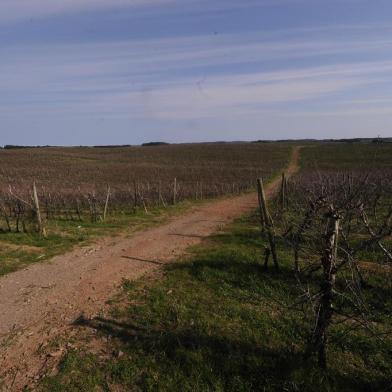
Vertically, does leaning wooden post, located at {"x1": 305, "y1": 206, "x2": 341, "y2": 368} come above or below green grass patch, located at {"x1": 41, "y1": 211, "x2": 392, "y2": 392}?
above

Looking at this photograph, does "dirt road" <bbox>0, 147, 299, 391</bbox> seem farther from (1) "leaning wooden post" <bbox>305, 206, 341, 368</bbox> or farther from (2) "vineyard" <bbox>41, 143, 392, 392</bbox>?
(1) "leaning wooden post" <bbox>305, 206, 341, 368</bbox>

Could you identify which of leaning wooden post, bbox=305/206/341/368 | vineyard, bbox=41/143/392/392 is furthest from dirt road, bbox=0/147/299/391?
leaning wooden post, bbox=305/206/341/368

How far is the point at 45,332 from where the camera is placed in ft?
21.5

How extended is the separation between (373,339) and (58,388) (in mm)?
5144

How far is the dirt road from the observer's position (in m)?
5.94

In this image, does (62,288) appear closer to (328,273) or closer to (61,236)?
(61,236)

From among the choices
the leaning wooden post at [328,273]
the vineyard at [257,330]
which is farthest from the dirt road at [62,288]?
the leaning wooden post at [328,273]

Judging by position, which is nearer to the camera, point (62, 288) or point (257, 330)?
point (257, 330)

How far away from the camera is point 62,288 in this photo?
845 cm

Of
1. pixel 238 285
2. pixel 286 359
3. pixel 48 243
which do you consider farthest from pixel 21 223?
pixel 286 359

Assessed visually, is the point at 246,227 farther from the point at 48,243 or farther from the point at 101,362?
the point at 101,362

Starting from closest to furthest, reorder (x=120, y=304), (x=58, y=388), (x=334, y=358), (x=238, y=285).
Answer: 1. (x=58, y=388)
2. (x=334, y=358)
3. (x=120, y=304)
4. (x=238, y=285)

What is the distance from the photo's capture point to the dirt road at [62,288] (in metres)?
5.94

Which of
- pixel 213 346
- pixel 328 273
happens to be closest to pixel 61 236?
pixel 213 346
